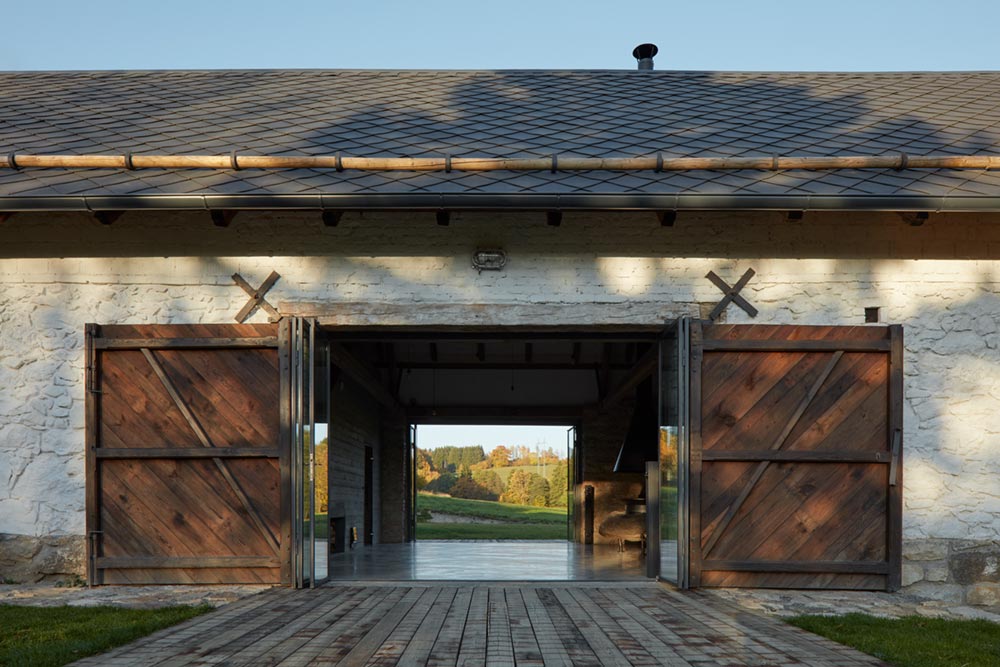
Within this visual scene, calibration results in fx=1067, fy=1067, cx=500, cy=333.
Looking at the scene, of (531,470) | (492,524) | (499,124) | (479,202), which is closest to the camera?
(479,202)

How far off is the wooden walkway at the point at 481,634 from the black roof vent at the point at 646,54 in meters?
7.89

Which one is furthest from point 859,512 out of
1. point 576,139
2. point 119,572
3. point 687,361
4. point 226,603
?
point 119,572

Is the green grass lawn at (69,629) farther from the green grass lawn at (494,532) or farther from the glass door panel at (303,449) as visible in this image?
the green grass lawn at (494,532)

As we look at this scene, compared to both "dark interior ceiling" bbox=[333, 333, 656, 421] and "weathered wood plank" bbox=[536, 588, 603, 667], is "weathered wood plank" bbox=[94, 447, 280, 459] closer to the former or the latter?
"weathered wood plank" bbox=[536, 588, 603, 667]

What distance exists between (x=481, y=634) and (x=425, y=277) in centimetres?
328

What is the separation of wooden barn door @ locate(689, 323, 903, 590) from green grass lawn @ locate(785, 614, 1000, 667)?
1.44 meters

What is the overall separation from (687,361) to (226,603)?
11.7ft

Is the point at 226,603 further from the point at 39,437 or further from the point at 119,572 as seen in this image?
the point at 39,437

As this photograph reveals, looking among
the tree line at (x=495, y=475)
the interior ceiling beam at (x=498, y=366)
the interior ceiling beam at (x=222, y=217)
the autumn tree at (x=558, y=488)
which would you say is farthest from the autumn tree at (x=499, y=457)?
the interior ceiling beam at (x=222, y=217)

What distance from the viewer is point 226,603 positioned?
22.1 feet

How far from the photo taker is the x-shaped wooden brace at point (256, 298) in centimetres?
790

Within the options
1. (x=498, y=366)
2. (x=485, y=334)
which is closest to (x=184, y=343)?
(x=485, y=334)

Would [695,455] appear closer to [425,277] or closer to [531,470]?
[425,277]

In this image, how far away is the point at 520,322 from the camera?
7949 mm
